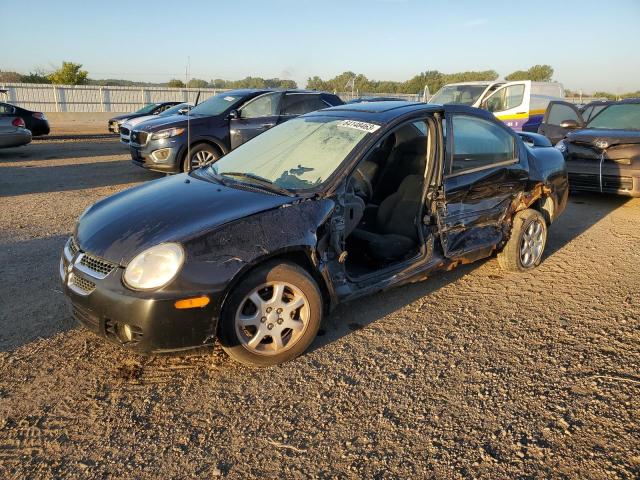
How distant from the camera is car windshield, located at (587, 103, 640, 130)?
8.70 m

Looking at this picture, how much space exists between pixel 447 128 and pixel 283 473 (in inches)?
119

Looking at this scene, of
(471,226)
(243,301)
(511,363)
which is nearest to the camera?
(243,301)

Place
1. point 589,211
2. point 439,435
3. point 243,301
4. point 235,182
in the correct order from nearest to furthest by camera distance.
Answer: point 439,435 → point 243,301 → point 235,182 → point 589,211

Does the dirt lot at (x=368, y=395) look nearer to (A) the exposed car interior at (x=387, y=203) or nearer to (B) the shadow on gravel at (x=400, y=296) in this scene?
(B) the shadow on gravel at (x=400, y=296)

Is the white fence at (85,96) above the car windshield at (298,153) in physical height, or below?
above

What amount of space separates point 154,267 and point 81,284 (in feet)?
1.75

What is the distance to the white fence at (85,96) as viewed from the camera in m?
29.2

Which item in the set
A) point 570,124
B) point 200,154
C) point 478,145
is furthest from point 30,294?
point 570,124

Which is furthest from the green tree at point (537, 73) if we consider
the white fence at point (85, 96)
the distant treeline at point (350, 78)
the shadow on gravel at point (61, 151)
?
the shadow on gravel at point (61, 151)

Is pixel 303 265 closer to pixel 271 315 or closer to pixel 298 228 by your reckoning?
pixel 298 228

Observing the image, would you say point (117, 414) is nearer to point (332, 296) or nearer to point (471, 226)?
point (332, 296)

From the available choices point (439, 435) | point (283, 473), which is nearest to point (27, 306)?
point (283, 473)

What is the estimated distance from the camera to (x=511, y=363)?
133 inches

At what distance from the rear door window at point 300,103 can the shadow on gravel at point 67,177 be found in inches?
123
